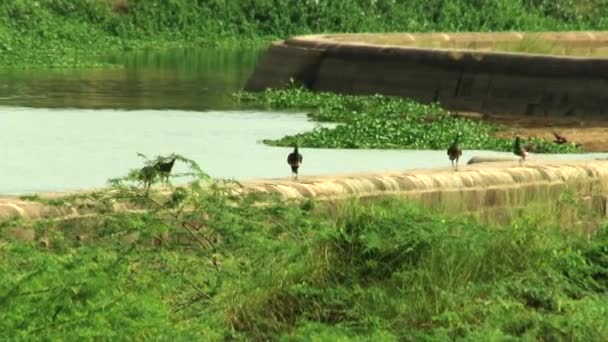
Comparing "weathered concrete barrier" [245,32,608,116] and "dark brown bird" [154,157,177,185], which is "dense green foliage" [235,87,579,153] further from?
"dark brown bird" [154,157,177,185]

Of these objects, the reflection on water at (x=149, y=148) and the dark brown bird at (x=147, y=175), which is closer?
the dark brown bird at (x=147, y=175)

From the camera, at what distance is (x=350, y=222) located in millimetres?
10570

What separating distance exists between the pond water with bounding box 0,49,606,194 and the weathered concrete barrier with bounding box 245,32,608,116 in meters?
1.37

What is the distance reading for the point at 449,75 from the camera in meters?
27.4

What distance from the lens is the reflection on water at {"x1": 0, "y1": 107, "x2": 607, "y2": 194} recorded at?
1853 centimetres

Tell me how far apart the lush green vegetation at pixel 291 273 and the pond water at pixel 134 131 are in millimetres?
3635

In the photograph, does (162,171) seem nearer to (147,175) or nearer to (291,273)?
(147,175)

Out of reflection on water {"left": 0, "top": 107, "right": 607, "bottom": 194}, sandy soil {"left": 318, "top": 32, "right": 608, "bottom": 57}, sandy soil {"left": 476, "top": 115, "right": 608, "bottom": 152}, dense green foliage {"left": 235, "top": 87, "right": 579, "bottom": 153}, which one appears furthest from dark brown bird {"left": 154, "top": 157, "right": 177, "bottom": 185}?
sandy soil {"left": 318, "top": 32, "right": 608, "bottom": 57}

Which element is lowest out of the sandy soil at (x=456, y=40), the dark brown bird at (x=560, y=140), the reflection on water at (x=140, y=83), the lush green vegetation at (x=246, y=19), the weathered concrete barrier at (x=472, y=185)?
the lush green vegetation at (x=246, y=19)

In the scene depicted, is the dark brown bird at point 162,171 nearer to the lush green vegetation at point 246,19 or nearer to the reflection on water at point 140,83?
the reflection on water at point 140,83

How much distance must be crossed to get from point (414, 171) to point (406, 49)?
15073mm

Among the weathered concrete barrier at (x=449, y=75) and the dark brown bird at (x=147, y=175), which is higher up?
the dark brown bird at (x=147, y=175)

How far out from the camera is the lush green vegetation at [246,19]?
138 ft

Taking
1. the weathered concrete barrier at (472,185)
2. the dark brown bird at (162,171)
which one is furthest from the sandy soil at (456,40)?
the dark brown bird at (162,171)
